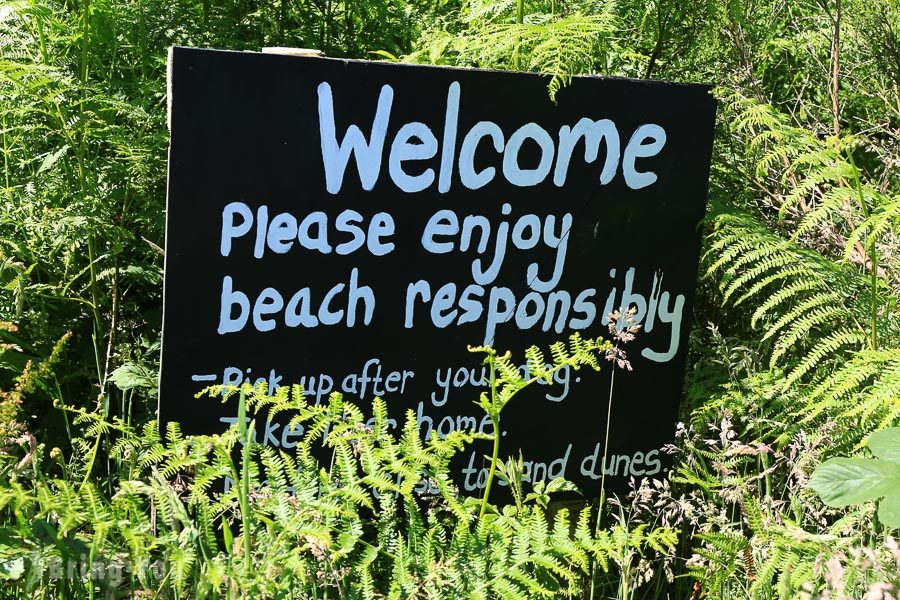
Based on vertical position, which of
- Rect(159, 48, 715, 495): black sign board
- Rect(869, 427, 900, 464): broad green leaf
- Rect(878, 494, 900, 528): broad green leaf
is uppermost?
Rect(159, 48, 715, 495): black sign board

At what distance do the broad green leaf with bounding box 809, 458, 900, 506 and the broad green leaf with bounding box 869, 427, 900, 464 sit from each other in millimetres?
43

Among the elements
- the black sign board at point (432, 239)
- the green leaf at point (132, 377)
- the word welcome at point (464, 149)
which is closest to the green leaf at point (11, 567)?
the black sign board at point (432, 239)

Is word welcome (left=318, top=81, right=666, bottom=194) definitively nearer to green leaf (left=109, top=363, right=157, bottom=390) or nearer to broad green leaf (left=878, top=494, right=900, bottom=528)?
green leaf (left=109, top=363, right=157, bottom=390)

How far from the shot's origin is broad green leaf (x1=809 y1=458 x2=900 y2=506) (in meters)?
1.74

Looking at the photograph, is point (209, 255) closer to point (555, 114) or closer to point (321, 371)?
point (321, 371)

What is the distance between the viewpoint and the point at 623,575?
195cm

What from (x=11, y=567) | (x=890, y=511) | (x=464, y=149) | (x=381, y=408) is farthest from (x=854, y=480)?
(x=11, y=567)

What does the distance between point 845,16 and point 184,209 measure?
290 centimetres

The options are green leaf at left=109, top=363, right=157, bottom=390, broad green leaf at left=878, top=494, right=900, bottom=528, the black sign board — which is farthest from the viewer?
green leaf at left=109, top=363, right=157, bottom=390

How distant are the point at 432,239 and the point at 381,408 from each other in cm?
48

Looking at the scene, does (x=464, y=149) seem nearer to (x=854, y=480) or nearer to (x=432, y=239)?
(x=432, y=239)

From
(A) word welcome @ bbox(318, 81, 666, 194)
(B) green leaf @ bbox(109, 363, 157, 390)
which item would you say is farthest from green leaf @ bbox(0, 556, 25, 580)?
(A) word welcome @ bbox(318, 81, 666, 194)

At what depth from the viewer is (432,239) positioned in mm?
2236

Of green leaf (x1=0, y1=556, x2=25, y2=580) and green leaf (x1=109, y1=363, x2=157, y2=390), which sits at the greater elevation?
green leaf (x1=109, y1=363, x2=157, y2=390)
